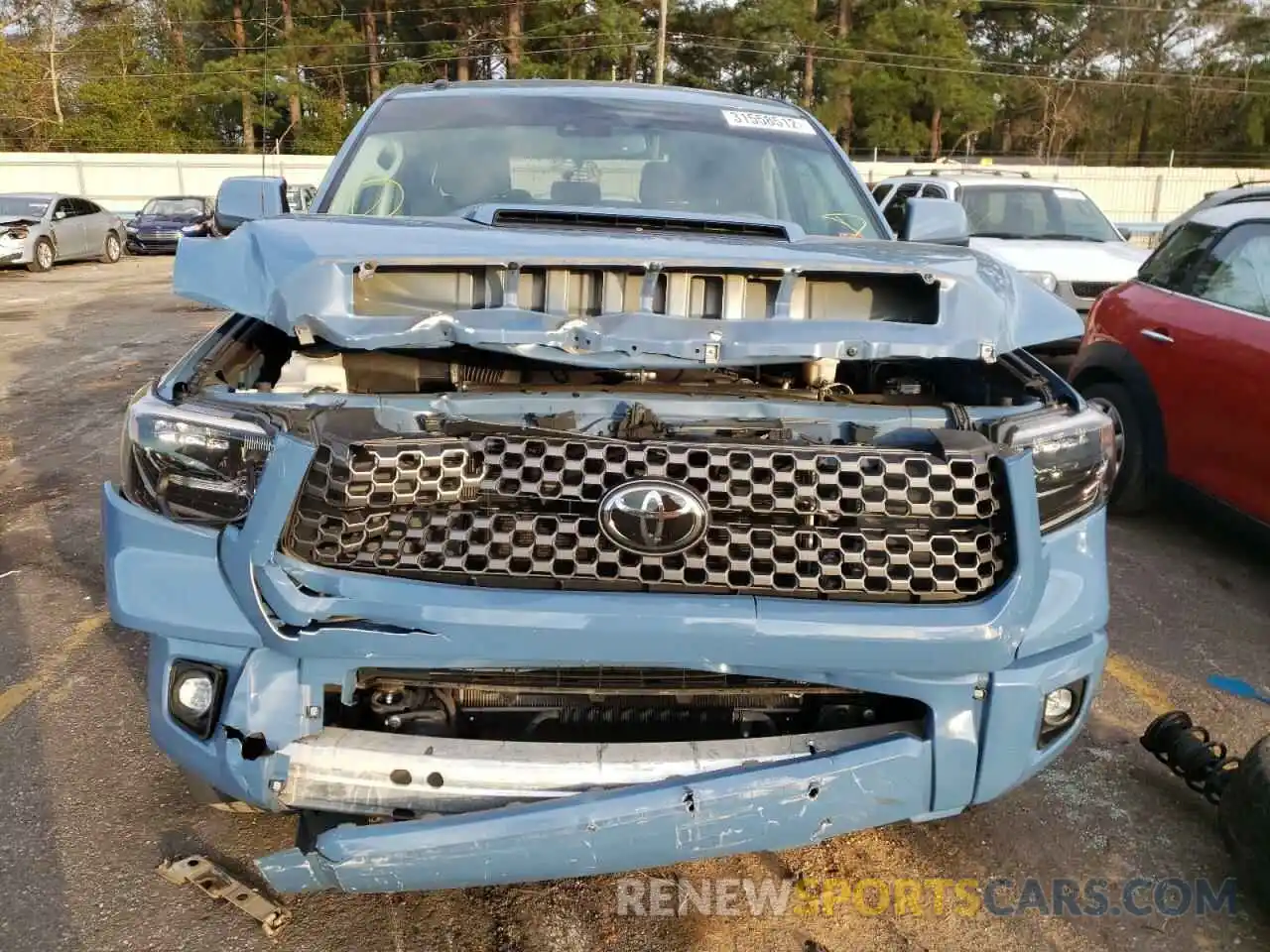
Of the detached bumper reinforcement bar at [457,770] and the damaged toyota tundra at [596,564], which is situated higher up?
the damaged toyota tundra at [596,564]

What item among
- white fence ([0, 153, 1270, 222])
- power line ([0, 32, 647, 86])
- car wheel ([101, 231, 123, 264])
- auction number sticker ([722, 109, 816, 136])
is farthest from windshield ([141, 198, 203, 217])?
auction number sticker ([722, 109, 816, 136])

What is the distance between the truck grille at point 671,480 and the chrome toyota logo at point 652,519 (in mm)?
28

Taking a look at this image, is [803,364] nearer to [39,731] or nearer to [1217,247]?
[39,731]

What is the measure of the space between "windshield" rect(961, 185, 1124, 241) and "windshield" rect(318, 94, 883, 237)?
6.85 m

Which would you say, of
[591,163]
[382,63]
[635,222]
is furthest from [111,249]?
[382,63]

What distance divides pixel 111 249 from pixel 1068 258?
63.1ft

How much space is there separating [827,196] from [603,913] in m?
2.64

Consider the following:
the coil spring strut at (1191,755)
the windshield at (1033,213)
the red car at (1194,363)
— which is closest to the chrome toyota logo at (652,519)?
the coil spring strut at (1191,755)

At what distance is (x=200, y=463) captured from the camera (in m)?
2.06

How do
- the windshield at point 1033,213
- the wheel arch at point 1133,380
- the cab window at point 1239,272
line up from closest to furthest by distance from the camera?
the cab window at point 1239,272
the wheel arch at point 1133,380
the windshield at point 1033,213

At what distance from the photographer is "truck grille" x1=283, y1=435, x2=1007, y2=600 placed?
1.98 m

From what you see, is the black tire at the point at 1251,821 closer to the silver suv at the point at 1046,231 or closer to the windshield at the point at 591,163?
the windshield at the point at 591,163

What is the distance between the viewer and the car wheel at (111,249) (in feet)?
67.0

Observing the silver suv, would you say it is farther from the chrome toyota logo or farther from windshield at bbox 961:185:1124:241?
the chrome toyota logo
